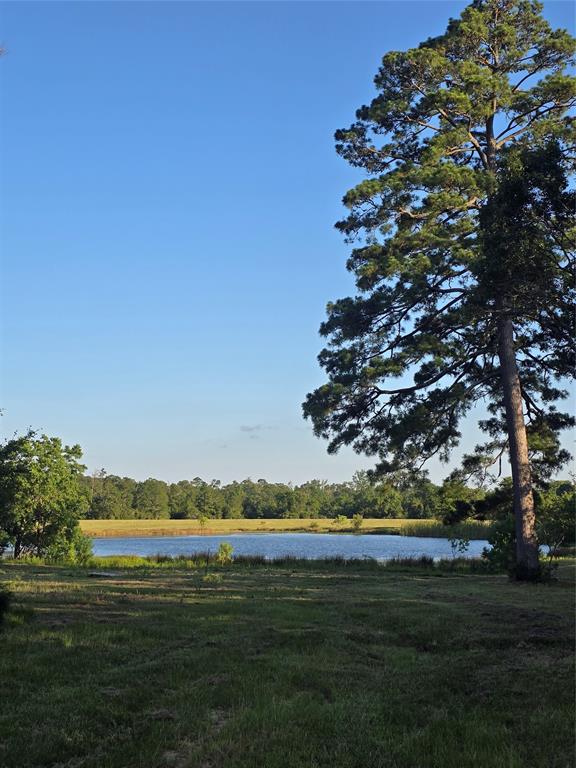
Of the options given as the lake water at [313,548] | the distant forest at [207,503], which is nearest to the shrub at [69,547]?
the lake water at [313,548]

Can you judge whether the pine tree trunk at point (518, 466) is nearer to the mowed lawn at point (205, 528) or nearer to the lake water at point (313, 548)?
the lake water at point (313, 548)

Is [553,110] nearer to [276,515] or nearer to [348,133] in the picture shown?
[348,133]

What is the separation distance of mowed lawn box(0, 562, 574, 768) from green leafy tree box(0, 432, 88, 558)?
16719 millimetres

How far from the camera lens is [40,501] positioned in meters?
28.7

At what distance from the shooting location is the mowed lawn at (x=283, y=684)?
4863mm

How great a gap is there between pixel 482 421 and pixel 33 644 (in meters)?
18.7

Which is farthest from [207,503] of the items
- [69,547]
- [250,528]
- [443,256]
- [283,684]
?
[283,684]

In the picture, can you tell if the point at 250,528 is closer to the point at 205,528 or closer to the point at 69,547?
the point at 205,528

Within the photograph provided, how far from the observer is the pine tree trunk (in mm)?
18734

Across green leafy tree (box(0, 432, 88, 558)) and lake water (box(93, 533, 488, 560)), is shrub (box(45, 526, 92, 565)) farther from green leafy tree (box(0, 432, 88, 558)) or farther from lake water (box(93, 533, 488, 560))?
lake water (box(93, 533, 488, 560))

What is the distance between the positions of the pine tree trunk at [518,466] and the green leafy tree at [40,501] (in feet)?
64.2

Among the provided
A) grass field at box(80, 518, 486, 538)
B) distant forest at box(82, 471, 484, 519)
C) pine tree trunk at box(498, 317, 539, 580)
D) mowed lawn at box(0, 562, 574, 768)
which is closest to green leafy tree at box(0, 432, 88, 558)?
mowed lawn at box(0, 562, 574, 768)

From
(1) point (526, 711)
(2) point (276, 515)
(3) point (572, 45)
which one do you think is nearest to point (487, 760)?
(1) point (526, 711)

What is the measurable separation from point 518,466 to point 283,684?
1434 centimetres
